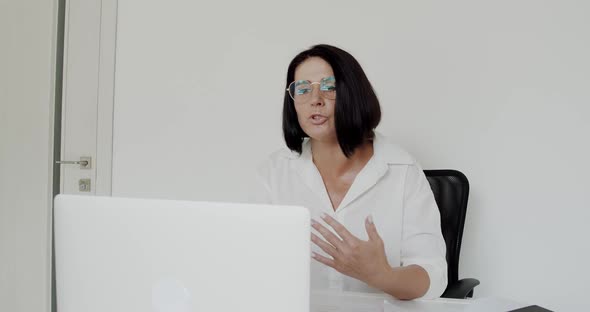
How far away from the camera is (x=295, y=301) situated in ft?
1.70

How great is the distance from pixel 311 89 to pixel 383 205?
45cm

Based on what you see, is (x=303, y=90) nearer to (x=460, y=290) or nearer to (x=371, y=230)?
(x=371, y=230)

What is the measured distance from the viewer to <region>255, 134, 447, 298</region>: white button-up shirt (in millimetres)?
1372

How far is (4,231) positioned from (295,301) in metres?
2.52

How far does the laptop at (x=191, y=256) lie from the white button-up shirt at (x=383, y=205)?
88 centimetres

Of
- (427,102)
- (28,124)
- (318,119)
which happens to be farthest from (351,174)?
(28,124)

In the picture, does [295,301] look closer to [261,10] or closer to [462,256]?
[462,256]

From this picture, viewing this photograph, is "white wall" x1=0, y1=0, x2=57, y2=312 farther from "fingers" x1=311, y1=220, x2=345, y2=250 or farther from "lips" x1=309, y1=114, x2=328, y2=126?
"fingers" x1=311, y1=220, x2=345, y2=250

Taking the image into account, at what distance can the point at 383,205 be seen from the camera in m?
1.43

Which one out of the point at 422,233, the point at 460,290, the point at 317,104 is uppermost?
the point at 317,104

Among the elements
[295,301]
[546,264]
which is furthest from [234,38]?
[295,301]

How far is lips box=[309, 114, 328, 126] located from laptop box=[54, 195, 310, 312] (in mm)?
913

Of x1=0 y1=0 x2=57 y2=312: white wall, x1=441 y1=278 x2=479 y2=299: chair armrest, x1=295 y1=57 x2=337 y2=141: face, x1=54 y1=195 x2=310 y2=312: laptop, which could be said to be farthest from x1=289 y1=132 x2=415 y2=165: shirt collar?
x1=0 y1=0 x2=57 y2=312: white wall

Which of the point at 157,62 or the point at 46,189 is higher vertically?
the point at 157,62
